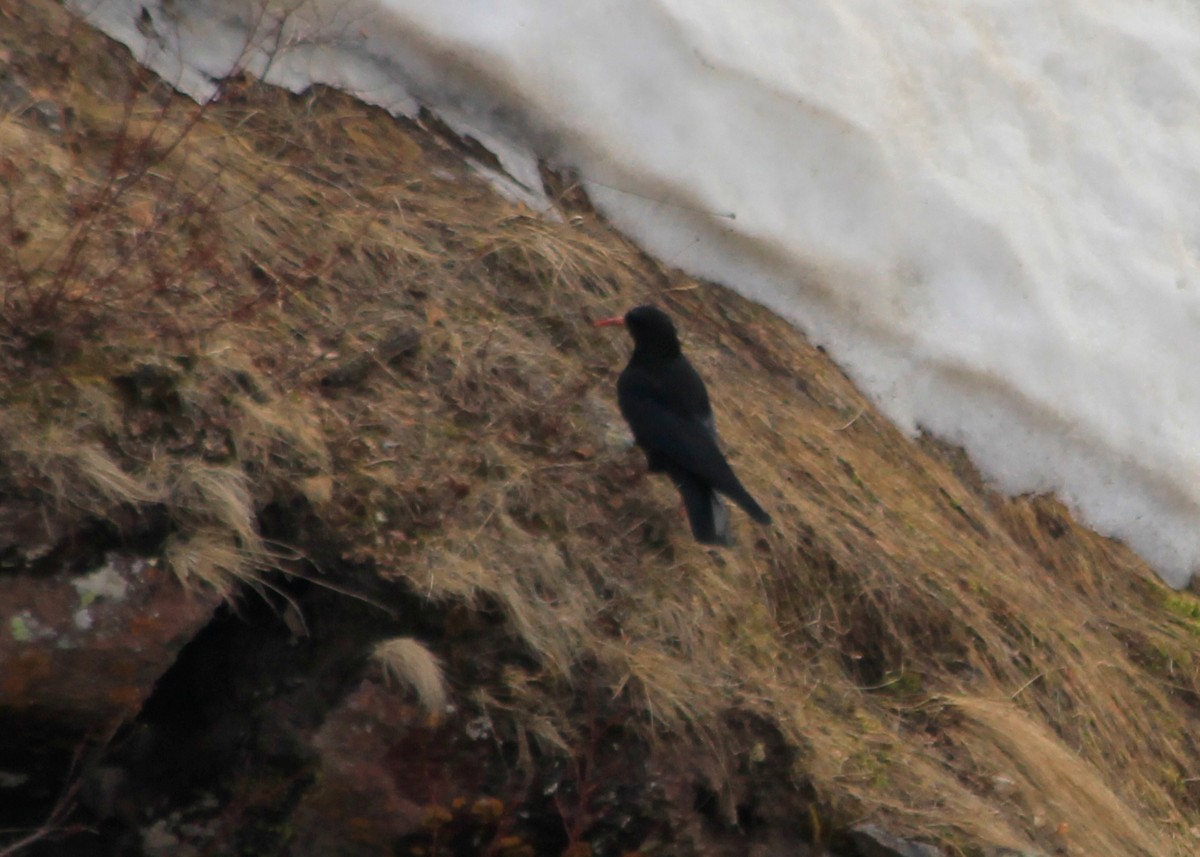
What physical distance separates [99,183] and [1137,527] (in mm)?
5929

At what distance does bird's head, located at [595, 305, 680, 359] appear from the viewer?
222 inches

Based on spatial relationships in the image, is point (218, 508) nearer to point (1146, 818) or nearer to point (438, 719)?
point (438, 719)

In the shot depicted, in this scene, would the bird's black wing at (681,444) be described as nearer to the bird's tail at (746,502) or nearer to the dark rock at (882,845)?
the bird's tail at (746,502)

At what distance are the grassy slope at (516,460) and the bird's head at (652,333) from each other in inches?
10.7

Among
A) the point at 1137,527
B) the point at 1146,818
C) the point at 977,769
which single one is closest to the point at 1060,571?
the point at 1137,527

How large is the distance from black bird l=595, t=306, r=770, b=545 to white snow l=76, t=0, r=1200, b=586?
1794mm

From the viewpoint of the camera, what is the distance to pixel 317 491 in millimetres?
4355

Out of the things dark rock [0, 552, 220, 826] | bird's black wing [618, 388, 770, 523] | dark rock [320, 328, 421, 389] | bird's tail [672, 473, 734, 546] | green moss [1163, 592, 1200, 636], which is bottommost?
dark rock [0, 552, 220, 826]

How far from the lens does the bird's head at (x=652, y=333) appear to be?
563 cm

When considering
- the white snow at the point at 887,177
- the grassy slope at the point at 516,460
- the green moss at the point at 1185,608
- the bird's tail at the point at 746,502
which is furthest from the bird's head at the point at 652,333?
the green moss at the point at 1185,608

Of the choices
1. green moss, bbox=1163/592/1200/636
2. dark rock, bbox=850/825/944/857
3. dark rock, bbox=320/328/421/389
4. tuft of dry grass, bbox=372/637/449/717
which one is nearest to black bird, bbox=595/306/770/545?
dark rock, bbox=320/328/421/389

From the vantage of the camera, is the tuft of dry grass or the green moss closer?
the tuft of dry grass

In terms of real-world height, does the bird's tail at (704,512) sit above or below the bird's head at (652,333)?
below

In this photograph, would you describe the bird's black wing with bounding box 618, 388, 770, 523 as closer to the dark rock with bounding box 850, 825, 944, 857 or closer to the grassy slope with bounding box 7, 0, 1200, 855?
the grassy slope with bounding box 7, 0, 1200, 855
